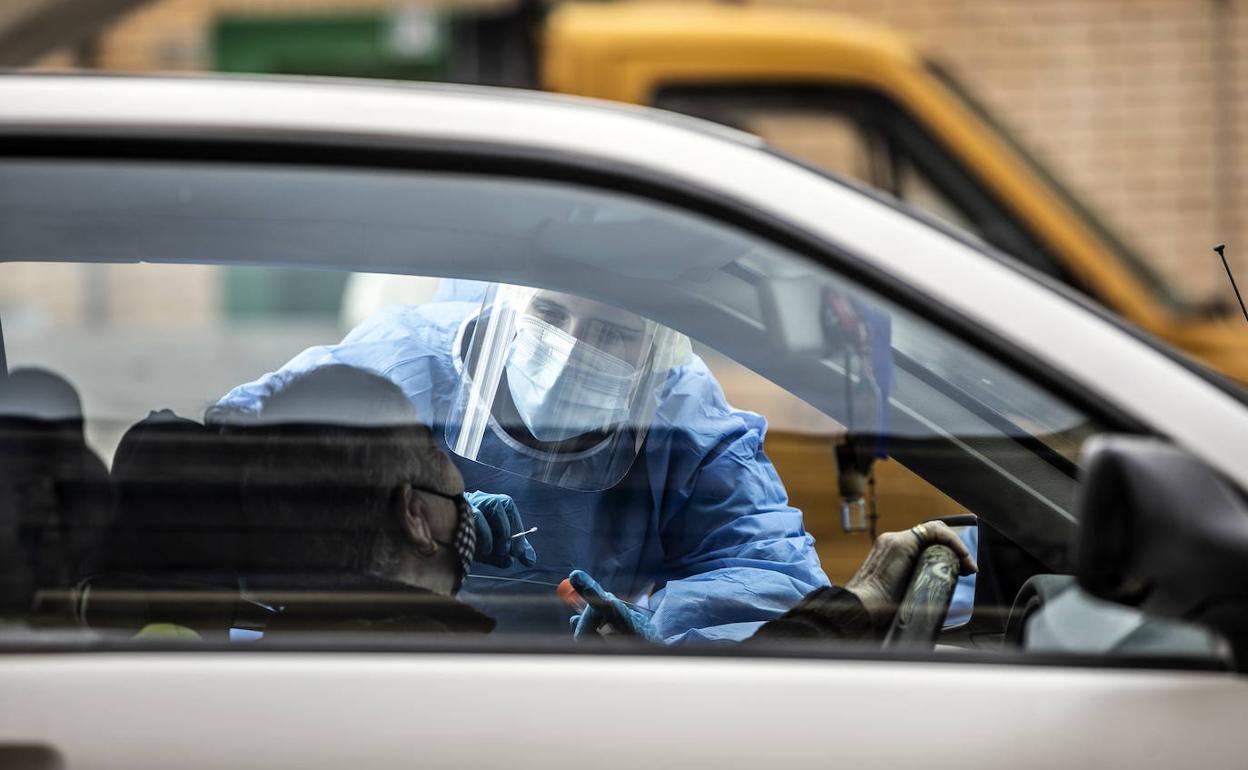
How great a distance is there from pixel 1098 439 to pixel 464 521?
2.44ft

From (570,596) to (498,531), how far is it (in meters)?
0.16

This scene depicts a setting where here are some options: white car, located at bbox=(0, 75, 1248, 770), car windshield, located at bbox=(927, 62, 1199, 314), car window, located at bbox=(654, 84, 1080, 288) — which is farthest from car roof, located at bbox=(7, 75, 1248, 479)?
car windshield, located at bbox=(927, 62, 1199, 314)

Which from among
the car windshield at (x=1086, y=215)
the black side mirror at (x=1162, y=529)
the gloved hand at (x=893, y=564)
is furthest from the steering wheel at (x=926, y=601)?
the car windshield at (x=1086, y=215)

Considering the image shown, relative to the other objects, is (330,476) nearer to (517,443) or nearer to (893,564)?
(517,443)

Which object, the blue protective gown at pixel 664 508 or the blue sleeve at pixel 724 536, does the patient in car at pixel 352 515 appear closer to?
the blue protective gown at pixel 664 508

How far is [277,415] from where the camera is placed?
150cm

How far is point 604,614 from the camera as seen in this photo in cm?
149

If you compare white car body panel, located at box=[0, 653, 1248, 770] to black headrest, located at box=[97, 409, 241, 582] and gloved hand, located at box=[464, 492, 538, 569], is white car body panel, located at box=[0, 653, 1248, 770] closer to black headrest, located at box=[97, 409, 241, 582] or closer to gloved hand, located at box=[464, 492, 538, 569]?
black headrest, located at box=[97, 409, 241, 582]

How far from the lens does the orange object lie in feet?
4.82

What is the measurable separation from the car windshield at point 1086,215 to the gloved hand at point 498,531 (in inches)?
134

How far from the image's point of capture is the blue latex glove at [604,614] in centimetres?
146

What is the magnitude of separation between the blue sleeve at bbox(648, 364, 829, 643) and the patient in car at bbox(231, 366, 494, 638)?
0.83ft

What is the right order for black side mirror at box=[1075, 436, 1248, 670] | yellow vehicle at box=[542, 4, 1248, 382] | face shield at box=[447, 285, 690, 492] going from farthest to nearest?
1. yellow vehicle at box=[542, 4, 1248, 382]
2. face shield at box=[447, 285, 690, 492]
3. black side mirror at box=[1075, 436, 1248, 670]

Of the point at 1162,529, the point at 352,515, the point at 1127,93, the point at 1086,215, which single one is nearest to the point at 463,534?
the point at 352,515
